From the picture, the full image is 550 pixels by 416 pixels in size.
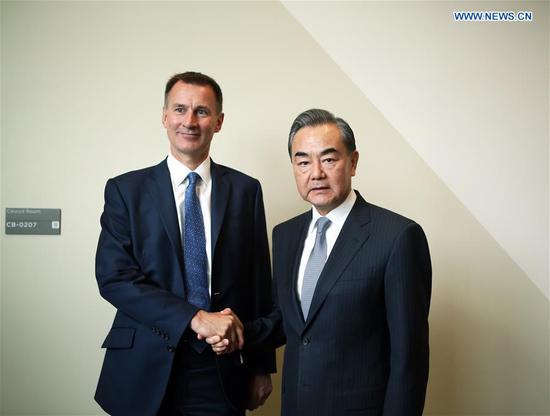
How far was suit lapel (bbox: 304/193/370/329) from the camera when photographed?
5.07ft

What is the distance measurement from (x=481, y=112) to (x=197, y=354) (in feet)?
7.57

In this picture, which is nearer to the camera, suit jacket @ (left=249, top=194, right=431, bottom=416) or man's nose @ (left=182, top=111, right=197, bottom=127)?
suit jacket @ (left=249, top=194, right=431, bottom=416)

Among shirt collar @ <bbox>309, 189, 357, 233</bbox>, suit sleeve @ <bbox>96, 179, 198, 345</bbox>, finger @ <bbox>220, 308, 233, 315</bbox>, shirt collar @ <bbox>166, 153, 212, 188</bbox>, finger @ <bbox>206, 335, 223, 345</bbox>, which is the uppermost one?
shirt collar @ <bbox>166, 153, 212, 188</bbox>

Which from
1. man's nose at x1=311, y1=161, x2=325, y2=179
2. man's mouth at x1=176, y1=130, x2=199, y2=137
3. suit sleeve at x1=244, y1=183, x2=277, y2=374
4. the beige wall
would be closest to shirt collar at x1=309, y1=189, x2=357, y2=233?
man's nose at x1=311, y1=161, x2=325, y2=179

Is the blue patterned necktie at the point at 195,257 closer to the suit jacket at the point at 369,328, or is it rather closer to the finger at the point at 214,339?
the finger at the point at 214,339

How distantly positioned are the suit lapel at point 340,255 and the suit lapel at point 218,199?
1.69ft

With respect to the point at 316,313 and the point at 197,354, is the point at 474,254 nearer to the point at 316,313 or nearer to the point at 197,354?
the point at 316,313

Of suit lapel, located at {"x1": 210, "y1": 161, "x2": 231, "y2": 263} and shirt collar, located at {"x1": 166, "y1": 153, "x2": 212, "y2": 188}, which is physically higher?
shirt collar, located at {"x1": 166, "y1": 153, "x2": 212, "y2": 188}

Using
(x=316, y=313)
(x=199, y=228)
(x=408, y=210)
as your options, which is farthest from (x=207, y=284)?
(x=408, y=210)

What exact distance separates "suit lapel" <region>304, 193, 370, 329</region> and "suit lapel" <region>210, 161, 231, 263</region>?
0.52 meters

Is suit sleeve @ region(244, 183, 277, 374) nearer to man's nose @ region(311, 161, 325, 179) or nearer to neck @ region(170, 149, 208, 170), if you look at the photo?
neck @ region(170, 149, 208, 170)

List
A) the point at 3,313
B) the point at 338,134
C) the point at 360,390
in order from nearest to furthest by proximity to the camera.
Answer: the point at 360,390 → the point at 338,134 → the point at 3,313

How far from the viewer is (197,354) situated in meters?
1.81

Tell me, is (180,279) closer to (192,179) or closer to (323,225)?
(192,179)
